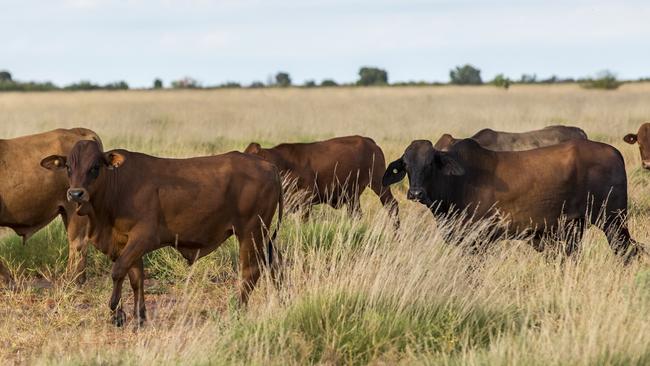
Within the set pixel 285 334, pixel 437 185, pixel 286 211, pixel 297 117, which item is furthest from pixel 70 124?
pixel 285 334

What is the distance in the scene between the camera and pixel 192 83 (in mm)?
75938

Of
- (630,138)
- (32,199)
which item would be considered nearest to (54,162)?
(32,199)

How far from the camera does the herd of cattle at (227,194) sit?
7.97m

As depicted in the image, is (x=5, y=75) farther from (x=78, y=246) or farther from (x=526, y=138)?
(x=78, y=246)

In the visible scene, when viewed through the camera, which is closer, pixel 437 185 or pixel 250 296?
pixel 250 296

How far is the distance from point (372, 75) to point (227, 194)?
75.3 metres

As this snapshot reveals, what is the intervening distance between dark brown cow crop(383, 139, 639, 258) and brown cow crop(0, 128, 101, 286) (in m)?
2.93

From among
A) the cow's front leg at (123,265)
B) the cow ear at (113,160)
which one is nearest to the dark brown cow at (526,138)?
the cow's front leg at (123,265)

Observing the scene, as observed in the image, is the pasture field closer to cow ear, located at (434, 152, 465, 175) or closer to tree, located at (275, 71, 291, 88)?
cow ear, located at (434, 152, 465, 175)

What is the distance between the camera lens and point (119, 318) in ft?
26.2

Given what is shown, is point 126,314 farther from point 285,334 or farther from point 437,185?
point 437,185

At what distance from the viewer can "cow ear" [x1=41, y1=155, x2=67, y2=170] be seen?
7.99 metres

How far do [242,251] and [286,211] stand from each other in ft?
8.99

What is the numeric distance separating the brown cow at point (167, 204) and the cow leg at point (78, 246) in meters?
1.56
